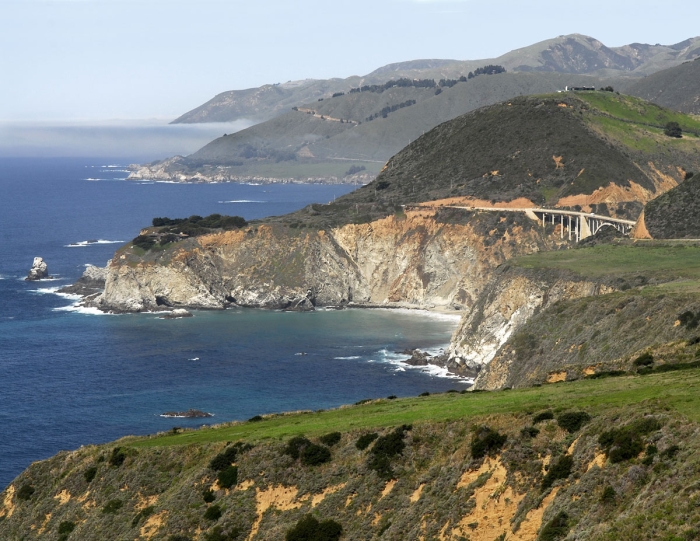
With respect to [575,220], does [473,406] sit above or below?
above

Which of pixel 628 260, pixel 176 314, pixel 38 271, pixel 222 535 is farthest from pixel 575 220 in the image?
pixel 222 535

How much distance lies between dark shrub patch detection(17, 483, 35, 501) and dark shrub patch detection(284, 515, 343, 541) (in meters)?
17.5

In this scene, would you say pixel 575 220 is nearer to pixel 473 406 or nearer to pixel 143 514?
pixel 473 406

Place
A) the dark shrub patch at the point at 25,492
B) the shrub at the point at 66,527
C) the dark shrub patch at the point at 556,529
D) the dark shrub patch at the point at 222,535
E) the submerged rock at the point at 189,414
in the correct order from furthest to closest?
the submerged rock at the point at 189,414, the dark shrub patch at the point at 25,492, the shrub at the point at 66,527, the dark shrub patch at the point at 222,535, the dark shrub patch at the point at 556,529

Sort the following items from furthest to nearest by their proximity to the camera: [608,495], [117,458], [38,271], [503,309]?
[38,271] < [503,309] < [117,458] < [608,495]

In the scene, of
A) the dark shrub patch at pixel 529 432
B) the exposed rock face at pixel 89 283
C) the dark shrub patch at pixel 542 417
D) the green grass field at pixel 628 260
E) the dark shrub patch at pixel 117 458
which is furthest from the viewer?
the exposed rock face at pixel 89 283

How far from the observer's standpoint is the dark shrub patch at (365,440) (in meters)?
43.0

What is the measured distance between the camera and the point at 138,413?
93438mm

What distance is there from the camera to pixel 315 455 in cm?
4334

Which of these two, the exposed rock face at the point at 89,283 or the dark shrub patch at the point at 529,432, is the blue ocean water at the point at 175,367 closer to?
the exposed rock face at the point at 89,283

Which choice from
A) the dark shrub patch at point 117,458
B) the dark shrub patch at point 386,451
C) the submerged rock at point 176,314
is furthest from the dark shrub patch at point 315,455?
the submerged rock at point 176,314

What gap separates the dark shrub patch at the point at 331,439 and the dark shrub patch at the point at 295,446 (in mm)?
574

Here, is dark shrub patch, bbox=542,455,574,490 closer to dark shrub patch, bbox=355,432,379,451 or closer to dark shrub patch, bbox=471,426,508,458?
dark shrub patch, bbox=471,426,508,458

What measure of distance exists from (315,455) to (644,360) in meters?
19.2
